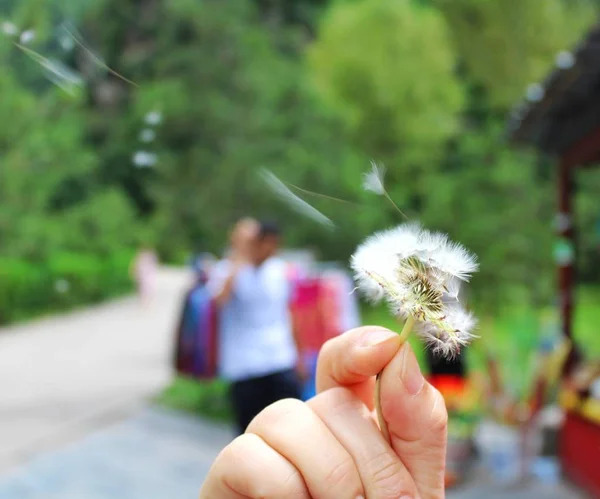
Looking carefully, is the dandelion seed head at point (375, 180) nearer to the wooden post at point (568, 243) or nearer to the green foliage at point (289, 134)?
the wooden post at point (568, 243)

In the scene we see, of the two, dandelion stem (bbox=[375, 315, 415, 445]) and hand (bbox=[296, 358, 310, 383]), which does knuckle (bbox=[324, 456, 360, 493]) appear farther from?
hand (bbox=[296, 358, 310, 383])

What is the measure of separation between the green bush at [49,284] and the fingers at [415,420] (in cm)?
1358

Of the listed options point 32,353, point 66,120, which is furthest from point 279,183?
point 66,120

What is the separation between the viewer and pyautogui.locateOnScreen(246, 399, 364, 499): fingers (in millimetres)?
895

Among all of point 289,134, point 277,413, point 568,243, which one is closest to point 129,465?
point 568,243

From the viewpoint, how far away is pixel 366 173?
85cm

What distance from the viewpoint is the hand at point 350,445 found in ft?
2.88

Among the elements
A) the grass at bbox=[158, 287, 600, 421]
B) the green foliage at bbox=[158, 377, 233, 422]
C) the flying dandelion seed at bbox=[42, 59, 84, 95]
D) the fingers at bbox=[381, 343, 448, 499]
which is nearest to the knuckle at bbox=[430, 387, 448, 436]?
the fingers at bbox=[381, 343, 448, 499]

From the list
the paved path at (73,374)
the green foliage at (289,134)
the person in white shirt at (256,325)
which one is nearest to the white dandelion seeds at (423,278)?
the person in white shirt at (256,325)

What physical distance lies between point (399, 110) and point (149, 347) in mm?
8719

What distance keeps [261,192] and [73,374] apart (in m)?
3.35

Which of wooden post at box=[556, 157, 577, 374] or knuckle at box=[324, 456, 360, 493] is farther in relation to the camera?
wooden post at box=[556, 157, 577, 374]

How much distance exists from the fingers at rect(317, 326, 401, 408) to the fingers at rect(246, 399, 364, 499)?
0.07 metres

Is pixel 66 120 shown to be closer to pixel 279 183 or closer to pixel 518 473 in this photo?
pixel 518 473
